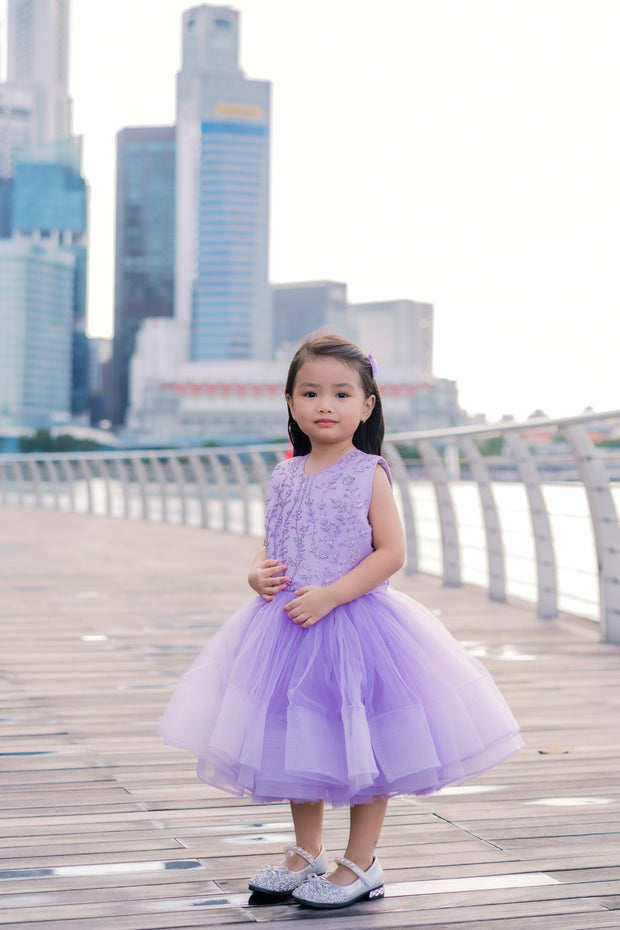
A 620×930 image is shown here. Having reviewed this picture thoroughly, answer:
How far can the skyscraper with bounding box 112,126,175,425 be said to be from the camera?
573 feet

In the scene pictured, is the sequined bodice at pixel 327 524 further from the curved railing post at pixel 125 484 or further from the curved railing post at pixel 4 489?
the curved railing post at pixel 4 489

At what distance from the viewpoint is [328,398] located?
199cm

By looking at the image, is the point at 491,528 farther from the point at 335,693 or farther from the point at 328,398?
the point at 335,693

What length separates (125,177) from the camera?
184m

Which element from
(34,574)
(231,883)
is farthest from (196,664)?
(34,574)

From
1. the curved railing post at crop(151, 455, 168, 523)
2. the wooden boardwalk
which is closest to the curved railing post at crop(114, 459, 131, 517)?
the curved railing post at crop(151, 455, 168, 523)

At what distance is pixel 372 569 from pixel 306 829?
44 cm

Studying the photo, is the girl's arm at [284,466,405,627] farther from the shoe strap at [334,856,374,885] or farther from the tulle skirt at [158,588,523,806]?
the shoe strap at [334,856,374,885]

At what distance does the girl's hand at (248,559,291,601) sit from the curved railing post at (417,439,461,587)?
4.91m

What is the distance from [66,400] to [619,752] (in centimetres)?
16173

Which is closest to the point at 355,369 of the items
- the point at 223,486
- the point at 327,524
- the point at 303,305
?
the point at 327,524

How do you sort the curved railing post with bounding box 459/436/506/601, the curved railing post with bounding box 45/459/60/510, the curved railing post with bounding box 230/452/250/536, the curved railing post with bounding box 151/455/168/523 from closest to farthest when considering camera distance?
the curved railing post with bounding box 459/436/506/601, the curved railing post with bounding box 230/452/250/536, the curved railing post with bounding box 151/455/168/523, the curved railing post with bounding box 45/459/60/510

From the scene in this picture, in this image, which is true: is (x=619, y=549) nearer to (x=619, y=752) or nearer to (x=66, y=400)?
(x=619, y=752)

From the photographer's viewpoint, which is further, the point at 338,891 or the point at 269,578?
the point at 269,578
